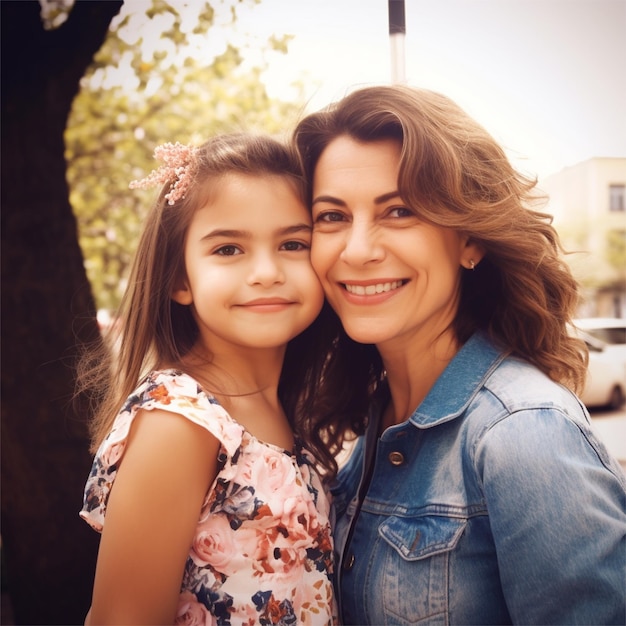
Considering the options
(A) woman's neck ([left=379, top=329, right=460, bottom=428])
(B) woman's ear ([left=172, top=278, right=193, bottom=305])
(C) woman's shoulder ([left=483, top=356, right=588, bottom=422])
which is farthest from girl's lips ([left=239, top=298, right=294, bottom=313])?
(C) woman's shoulder ([left=483, top=356, right=588, bottom=422])

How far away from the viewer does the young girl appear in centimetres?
169

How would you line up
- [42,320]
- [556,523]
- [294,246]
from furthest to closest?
[42,320]
[294,246]
[556,523]

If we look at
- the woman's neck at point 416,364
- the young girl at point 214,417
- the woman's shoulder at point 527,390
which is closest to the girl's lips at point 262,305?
the young girl at point 214,417

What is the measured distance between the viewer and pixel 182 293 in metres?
2.26

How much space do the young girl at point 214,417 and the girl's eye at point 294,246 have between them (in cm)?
1

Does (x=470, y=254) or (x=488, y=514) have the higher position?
(x=470, y=254)

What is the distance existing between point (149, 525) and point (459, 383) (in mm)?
989

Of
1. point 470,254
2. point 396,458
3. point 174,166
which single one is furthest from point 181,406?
point 470,254

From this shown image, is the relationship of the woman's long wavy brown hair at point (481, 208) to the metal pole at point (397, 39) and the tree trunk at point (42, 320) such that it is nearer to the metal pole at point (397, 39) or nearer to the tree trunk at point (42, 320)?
the metal pole at point (397, 39)

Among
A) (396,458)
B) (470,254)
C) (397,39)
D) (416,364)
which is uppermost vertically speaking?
(397,39)

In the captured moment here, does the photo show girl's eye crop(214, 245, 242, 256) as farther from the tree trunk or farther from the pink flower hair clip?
the tree trunk

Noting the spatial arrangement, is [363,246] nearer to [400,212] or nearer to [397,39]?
[400,212]

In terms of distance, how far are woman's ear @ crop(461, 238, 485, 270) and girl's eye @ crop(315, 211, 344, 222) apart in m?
0.43

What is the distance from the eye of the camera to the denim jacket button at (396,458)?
2012mm
